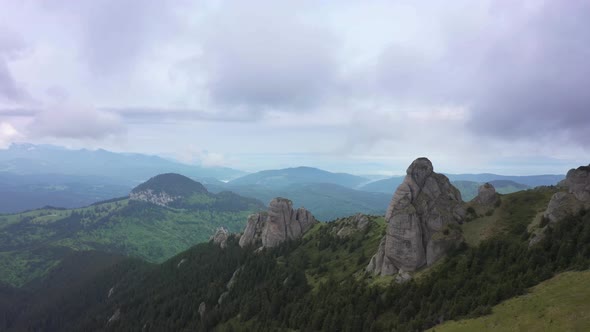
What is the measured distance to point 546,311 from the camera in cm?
5300

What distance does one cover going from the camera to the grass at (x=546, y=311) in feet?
160

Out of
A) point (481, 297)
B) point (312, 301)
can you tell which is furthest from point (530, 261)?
point (312, 301)

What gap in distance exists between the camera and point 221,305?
151 metres

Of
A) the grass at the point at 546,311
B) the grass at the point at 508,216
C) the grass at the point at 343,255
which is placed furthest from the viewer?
the grass at the point at 343,255

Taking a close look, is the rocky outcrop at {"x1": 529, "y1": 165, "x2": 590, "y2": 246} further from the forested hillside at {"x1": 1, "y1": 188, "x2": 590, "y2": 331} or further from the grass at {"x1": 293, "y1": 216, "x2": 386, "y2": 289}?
the grass at {"x1": 293, "y1": 216, "x2": 386, "y2": 289}

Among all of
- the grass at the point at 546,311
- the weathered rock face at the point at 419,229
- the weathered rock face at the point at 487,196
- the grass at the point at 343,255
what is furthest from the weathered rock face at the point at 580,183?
the grass at the point at 343,255

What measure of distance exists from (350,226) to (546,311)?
11613 centimetres

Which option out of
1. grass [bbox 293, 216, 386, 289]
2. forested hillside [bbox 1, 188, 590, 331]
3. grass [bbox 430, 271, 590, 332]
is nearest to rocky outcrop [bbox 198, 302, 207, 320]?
forested hillside [bbox 1, 188, 590, 331]

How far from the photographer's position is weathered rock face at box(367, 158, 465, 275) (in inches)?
3920

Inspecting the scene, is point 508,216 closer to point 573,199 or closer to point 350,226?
point 573,199

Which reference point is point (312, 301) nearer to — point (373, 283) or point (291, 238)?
point (373, 283)

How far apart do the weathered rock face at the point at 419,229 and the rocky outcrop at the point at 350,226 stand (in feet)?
143

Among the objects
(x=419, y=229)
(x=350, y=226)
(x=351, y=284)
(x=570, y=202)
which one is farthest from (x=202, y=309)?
(x=570, y=202)

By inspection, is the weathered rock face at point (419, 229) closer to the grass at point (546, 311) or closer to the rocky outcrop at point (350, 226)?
the grass at point (546, 311)
